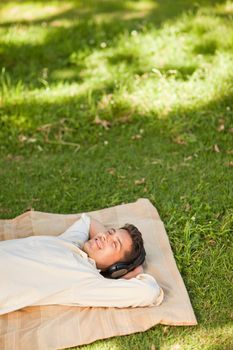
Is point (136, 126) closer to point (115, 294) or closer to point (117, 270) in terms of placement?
point (117, 270)

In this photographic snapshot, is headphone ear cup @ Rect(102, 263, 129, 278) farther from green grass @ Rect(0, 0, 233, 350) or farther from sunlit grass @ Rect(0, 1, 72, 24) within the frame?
sunlit grass @ Rect(0, 1, 72, 24)

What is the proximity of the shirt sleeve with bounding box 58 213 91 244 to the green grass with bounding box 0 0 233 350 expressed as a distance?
0.51m

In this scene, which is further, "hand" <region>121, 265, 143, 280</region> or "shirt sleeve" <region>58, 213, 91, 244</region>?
"shirt sleeve" <region>58, 213, 91, 244</region>

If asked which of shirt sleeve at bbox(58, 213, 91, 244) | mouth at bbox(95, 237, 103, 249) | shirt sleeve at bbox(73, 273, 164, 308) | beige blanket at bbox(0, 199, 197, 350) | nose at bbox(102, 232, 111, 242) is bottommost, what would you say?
beige blanket at bbox(0, 199, 197, 350)

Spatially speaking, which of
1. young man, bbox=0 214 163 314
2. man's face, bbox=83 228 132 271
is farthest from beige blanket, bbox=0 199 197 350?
man's face, bbox=83 228 132 271

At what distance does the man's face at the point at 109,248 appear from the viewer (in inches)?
153

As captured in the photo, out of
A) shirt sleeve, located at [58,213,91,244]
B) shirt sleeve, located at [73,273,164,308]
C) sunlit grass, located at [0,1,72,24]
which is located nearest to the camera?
shirt sleeve, located at [73,273,164,308]

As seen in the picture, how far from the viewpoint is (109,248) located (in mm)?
3879

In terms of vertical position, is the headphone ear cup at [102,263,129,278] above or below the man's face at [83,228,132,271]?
below

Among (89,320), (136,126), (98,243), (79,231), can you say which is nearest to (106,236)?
(98,243)

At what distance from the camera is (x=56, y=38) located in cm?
735

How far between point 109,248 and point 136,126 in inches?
87.3

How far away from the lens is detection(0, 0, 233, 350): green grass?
4262mm

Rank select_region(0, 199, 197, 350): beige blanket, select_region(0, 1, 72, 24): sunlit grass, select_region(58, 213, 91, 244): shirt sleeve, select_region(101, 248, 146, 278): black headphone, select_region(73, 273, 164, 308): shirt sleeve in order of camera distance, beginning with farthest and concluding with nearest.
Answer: select_region(0, 1, 72, 24): sunlit grass, select_region(58, 213, 91, 244): shirt sleeve, select_region(101, 248, 146, 278): black headphone, select_region(73, 273, 164, 308): shirt sleeve, select_region(0, 199, 197, 350): beige blanket
